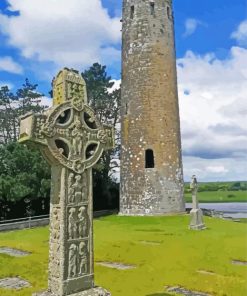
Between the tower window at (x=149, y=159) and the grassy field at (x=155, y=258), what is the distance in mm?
5853

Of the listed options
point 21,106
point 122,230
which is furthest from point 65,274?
point 21,106

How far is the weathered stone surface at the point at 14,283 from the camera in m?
8.69

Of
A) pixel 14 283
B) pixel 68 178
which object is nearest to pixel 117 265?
pixel 14 283

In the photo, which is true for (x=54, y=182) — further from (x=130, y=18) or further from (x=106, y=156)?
(x=106, y=156)

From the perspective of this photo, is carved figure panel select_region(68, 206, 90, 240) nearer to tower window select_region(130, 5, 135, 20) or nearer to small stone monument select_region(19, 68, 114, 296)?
small stone monument select_region(19, 68, 114, 296)

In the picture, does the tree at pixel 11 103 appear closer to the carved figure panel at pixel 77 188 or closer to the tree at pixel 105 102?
the tree at pixel 105 102

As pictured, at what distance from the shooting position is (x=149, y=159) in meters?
25.3

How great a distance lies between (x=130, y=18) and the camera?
2622 cm

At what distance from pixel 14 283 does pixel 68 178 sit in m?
4.45

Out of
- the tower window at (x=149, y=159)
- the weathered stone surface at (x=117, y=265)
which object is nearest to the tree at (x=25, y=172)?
the tower window at (x=149, y=159)

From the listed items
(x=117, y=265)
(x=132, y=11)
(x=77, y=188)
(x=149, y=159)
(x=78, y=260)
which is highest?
(x=132, y=11)

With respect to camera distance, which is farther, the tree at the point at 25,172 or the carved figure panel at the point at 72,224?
the tree at the point at 25,172

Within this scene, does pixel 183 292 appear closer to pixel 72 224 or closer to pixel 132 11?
pixel 72 224

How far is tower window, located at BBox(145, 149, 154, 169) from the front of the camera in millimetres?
24953
